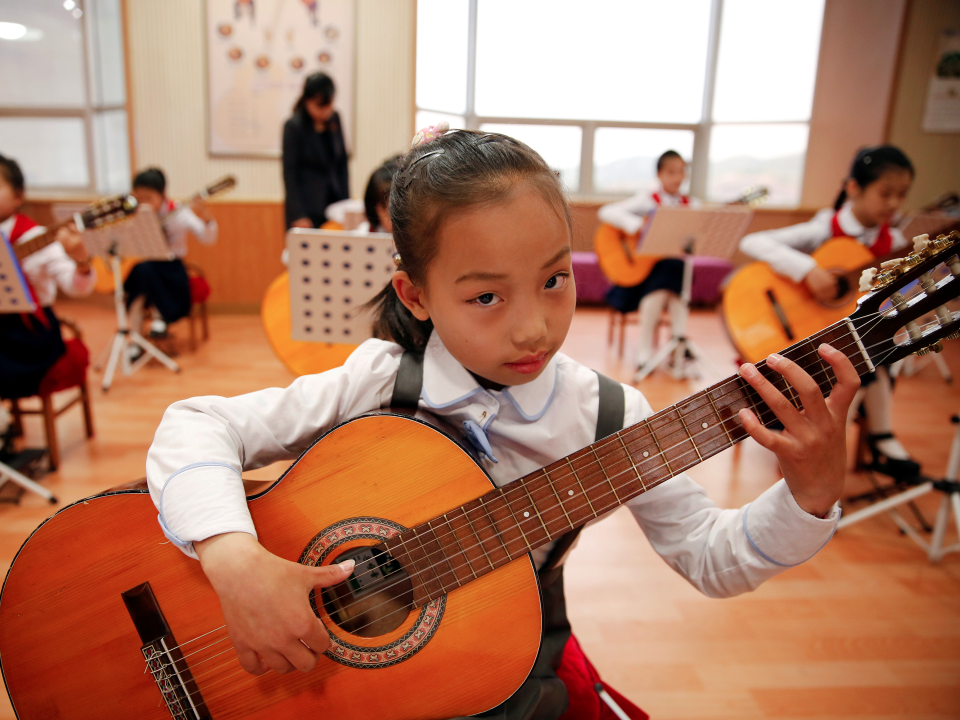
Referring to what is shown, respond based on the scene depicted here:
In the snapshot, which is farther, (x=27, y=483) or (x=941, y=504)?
(x=27, y=483)

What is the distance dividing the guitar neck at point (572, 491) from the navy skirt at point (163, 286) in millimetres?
4025

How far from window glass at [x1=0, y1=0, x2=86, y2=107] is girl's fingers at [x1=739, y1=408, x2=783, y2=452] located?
6891mm

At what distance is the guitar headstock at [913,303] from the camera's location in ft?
2.59

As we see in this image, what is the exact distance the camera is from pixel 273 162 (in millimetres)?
5672

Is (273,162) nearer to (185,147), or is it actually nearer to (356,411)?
(185,147)

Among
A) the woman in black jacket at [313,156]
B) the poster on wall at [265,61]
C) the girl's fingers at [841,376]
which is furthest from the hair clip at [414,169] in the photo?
the poster on wall at [265,61]

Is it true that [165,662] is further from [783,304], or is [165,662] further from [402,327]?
[783,304]

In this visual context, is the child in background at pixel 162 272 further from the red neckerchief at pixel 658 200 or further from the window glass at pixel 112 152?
the red neckerchief at pixel 658 200

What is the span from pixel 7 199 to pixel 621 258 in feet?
11.2

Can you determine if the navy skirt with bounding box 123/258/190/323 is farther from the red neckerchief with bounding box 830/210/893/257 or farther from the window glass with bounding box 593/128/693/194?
the window glass with bounding box 593/128/693/194

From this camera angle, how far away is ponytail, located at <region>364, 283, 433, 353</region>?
3.42ft

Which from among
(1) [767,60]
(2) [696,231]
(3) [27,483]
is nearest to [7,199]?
(3) [27,483]

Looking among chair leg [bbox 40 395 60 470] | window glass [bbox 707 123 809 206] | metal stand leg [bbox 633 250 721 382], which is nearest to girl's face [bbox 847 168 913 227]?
metal stand leg [bbox 633 250 721 382]

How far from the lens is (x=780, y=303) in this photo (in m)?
2.53
